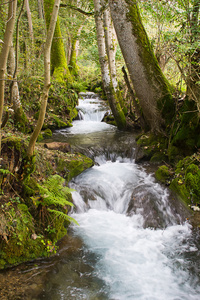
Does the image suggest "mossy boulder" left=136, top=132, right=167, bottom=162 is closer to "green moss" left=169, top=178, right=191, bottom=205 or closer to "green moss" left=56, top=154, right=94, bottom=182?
"green moss" left=169, top=178, right=191, bottom=205

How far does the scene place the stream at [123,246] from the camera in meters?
3.79

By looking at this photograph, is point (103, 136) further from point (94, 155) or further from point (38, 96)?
point (38, 96)

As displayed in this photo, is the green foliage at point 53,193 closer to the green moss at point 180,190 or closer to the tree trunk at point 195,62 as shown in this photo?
the green moss at point 180,190

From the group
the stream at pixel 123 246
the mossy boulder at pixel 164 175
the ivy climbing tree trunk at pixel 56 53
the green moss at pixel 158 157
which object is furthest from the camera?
the ivy climbing tree trunk at pixel 56 53

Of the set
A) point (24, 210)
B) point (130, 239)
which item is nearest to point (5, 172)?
point (24, 210)

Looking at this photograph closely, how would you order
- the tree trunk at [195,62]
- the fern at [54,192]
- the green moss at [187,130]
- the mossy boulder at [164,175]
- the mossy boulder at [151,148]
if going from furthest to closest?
the mossy boulder at [151,148], the green moss at [187,130], the mossy boulder at [164,175], the tree trunk at [195,62], the fern at [54,192]

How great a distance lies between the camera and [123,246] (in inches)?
194

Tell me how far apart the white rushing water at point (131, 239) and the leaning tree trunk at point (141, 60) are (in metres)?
2.37

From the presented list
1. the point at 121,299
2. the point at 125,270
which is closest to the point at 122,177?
the point at 125,270

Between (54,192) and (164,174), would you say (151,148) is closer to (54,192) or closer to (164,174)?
(164,174)

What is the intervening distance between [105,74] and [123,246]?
7.85 m

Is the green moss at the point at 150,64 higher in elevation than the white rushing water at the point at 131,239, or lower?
higher

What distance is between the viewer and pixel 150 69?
26.1 ft

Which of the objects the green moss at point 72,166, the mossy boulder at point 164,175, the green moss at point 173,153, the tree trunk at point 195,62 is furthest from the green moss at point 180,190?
the green moss at point 72,166
